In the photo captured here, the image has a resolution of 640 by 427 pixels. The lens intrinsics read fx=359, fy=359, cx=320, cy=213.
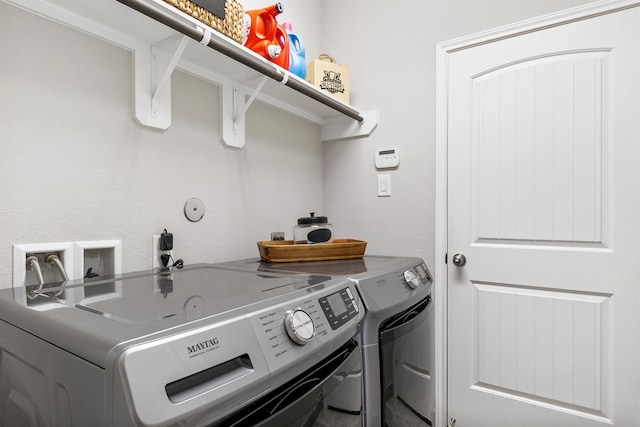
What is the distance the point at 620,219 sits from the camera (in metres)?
1.45

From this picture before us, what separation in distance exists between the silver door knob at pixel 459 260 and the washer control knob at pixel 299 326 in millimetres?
1239

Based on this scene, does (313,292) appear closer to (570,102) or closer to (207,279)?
(207,279)

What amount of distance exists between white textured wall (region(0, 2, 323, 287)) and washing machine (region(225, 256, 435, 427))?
285 mm

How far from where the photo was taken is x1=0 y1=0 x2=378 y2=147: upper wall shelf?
985mm

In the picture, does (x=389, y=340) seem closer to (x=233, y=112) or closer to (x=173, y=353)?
(x=173, y=353)

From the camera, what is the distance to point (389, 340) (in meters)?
1.05

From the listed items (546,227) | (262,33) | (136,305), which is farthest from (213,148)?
(546,227)

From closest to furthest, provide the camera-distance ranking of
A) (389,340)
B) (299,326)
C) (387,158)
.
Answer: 1. (299,326)
2. (389,340)
3. (387,158)

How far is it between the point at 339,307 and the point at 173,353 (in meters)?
0.44

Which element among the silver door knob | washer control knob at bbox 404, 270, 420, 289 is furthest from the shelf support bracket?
the silver door knob

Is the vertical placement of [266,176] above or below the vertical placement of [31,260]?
above

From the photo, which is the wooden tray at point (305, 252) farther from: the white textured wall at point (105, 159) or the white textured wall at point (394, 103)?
the white textured wall at point (394, 103)

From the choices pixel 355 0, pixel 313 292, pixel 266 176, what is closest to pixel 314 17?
pixel 355 0

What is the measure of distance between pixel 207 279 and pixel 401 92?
146 cm
